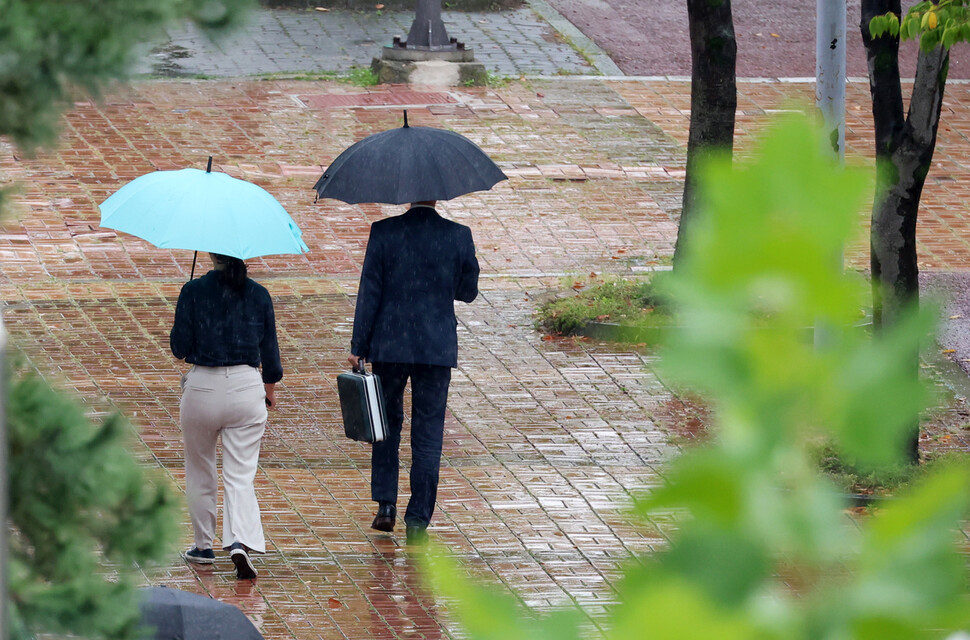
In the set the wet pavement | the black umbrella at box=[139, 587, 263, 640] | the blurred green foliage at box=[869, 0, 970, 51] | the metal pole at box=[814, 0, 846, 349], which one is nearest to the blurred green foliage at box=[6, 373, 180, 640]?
the wet pavement

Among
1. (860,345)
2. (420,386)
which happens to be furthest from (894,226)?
(860,345)

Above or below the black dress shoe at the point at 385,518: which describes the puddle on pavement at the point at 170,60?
above

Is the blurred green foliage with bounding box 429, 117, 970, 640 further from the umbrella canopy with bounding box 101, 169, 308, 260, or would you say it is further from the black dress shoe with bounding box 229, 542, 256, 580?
the black dress shoe with bounding box 229, 542, 256, 580

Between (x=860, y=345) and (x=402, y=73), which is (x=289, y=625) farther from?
(x=402, y=73)

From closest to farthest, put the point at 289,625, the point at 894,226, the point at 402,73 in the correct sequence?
1. the point at 289,625
2. the point at 894,226
3. the point at 402,73

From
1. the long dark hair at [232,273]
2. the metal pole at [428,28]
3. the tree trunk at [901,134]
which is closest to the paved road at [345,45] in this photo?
the metal pole at [428,28]

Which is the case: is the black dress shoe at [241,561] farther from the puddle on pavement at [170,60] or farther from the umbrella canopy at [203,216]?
the puddle on pavement at [170,60]

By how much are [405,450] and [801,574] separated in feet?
27.0

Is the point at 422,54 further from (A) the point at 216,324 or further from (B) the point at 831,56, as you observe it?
(A) the point at 216,324

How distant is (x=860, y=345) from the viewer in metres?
0.86

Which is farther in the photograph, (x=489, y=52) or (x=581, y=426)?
(x=489, y=52)

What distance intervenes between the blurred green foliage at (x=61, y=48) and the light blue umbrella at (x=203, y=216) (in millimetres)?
4482

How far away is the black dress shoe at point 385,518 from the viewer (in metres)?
7.67

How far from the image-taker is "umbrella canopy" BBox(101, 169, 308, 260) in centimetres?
694
